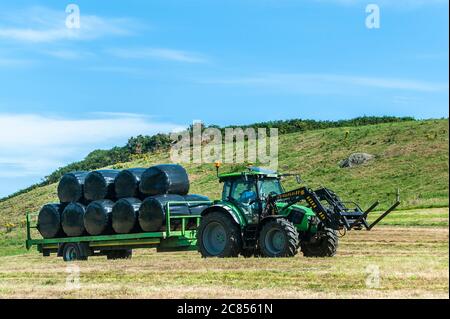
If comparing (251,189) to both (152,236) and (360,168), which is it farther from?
(360,168)

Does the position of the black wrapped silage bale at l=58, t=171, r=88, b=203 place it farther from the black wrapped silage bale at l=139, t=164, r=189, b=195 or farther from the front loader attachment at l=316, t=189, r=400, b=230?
the front loader attachment at l=316, t=189, r=400, b=230

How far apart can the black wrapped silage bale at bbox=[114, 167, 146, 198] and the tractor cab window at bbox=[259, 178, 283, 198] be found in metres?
3.86

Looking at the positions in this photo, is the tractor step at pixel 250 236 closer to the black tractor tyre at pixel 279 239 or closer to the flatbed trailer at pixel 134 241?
Answer: the black tractor tyre at pixel 279 239

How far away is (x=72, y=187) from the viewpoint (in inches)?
909

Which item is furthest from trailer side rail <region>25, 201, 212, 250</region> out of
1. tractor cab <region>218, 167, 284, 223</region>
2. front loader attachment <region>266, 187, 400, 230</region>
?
front loader attachment <region>266, 187, 400, 230</region>

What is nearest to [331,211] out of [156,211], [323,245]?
[323,245]

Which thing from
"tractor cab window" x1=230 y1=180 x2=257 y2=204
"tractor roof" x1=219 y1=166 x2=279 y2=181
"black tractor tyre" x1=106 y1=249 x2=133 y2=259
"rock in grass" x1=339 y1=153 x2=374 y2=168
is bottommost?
"black tractor tyre" x1=106 y1=249 x2=133 y2=259

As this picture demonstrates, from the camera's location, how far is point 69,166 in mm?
65562

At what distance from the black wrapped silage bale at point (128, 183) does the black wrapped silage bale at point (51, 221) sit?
229 centimetres

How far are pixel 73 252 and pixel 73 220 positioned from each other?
0.93 m

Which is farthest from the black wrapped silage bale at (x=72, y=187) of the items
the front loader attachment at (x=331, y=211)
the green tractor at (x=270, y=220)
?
the front loader attachment at (x=331, y=211)

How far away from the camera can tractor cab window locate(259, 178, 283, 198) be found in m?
19.5
